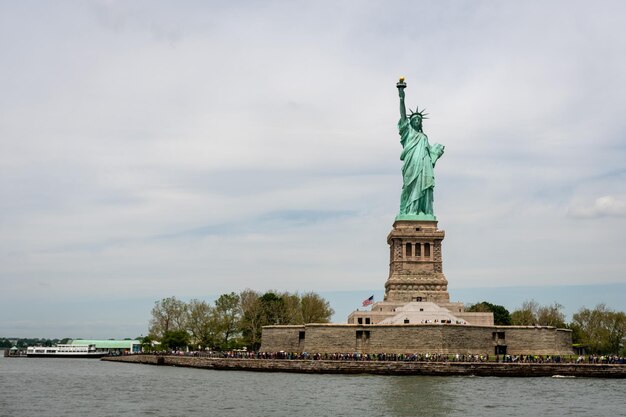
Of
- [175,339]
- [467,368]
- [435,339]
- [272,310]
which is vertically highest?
[272,310]

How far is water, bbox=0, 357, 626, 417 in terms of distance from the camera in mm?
34594

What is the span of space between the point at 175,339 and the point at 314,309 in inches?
628

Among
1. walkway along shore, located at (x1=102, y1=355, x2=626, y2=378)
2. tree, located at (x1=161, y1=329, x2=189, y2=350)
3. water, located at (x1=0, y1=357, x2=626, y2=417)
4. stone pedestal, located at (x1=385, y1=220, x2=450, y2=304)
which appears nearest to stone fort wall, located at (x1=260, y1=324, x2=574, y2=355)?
walkway along shore, located at (x1=102, y1=355, x2=626, y2=378)

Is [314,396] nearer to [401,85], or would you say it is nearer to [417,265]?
[417,265]

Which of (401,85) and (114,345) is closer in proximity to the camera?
(401,85)

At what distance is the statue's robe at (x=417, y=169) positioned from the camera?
71.9m

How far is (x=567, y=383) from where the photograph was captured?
47469 millimetres

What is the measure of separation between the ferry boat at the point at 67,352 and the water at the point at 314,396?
71651 mm

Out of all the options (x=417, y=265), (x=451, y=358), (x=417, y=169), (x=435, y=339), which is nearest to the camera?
(x=451, y=358)

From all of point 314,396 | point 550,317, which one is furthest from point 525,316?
point 314,396

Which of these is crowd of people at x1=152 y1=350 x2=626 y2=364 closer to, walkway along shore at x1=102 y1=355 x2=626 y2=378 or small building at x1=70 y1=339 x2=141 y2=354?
walkway along shore at x1=102 y1=355 x2=626 y2=378

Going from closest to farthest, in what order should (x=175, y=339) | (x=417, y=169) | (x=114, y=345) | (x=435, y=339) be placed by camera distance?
(x=435, y=339), (x=417, y=169), (x=175, y=339), (x=114, y=345)

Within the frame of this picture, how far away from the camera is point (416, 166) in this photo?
237 ft

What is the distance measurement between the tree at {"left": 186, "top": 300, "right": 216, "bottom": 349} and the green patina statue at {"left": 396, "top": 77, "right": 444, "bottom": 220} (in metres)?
25.6
